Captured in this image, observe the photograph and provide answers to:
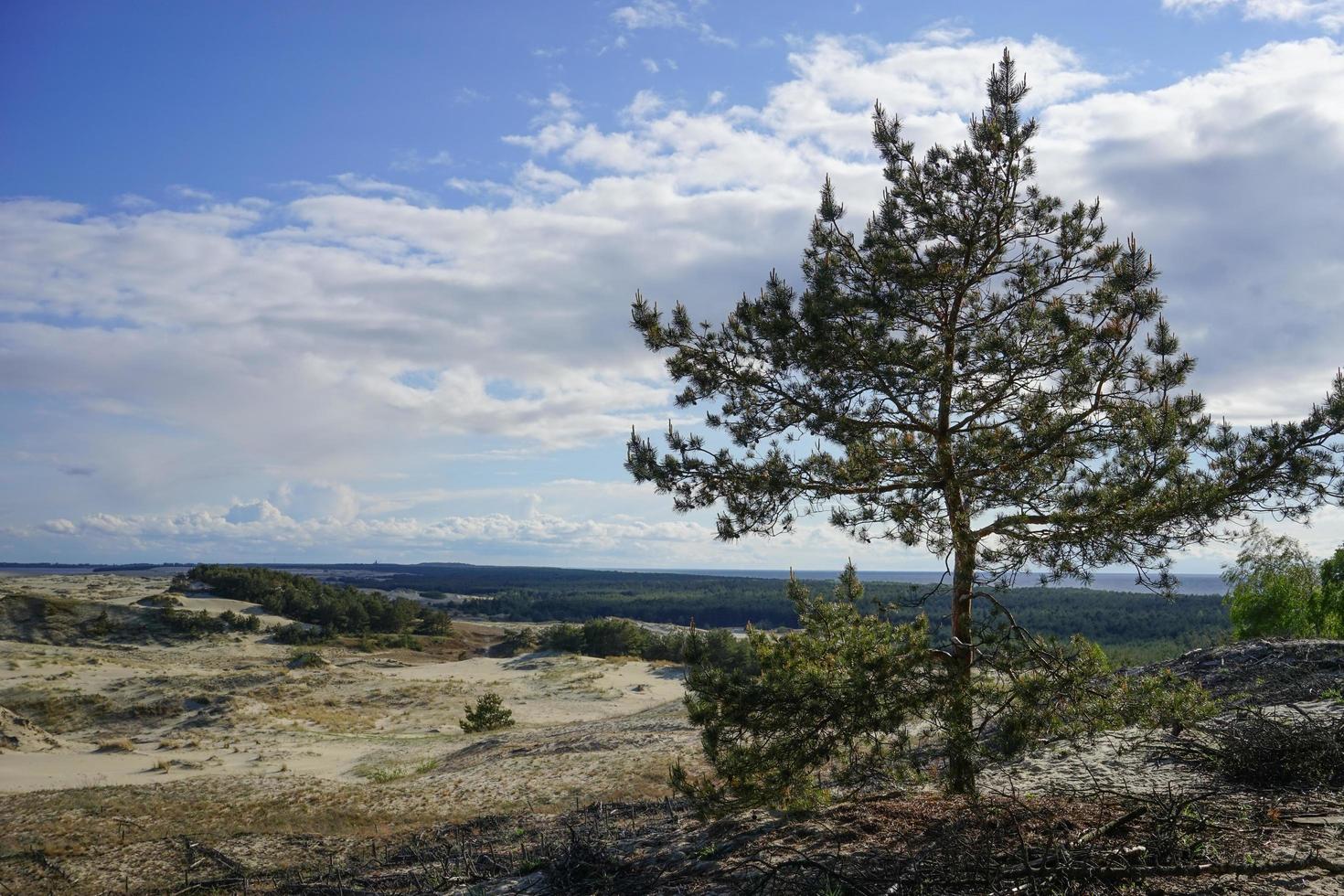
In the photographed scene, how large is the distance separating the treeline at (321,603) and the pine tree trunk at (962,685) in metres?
50.6

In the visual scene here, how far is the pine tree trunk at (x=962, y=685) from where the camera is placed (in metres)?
6.77

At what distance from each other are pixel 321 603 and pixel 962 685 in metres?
56.8

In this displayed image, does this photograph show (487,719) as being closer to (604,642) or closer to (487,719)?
(487,719)

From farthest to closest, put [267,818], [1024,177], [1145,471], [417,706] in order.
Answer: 1. [417,706]
2. [267,818]
3. [1024,177]
4. [1145,471]

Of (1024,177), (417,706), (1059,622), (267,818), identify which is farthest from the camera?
(1059,622)

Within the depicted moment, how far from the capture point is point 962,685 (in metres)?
7.11

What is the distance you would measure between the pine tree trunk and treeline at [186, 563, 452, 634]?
50.6 metres

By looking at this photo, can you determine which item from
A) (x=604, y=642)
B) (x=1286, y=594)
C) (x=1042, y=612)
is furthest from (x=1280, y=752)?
(x=1042, y=612)

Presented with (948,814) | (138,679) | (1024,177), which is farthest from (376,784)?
(138,679)

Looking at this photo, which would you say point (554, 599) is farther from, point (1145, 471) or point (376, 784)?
point (1145, 471)

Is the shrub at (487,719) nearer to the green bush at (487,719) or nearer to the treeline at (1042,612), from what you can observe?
the green bush at (487,719)

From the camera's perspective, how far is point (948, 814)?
7.57 meters

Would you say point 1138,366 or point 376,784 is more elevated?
point 1138,366

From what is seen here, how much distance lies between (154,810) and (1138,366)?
55.4 feet
